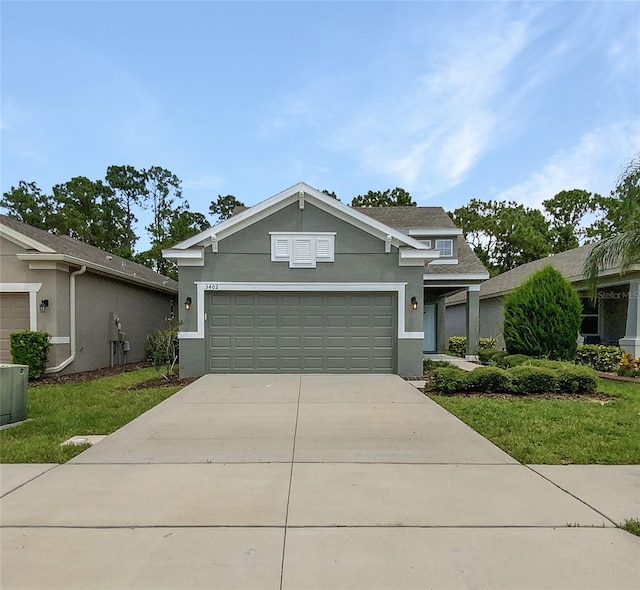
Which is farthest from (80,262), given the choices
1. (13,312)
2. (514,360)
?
(514,360)

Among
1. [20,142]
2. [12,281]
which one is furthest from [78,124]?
[12,281]

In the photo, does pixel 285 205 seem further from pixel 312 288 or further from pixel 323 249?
pixel 312 288

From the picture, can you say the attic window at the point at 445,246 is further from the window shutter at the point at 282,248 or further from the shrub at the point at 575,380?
the shrub at the point at 575,380

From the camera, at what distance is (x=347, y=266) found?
11.9m

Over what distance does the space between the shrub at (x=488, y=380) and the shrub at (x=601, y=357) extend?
18.8 ft

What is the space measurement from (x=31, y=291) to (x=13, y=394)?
5791 mm

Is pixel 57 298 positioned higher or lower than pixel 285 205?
lower

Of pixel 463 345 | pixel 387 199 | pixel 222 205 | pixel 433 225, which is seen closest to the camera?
pixel 433 225

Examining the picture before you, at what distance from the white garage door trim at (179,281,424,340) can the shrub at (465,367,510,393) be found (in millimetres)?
2482

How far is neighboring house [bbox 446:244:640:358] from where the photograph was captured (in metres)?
13.8

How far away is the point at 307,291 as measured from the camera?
11.8m

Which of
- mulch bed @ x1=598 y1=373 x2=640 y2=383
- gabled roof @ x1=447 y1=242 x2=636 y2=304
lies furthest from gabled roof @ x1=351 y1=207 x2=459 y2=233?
mulch bed @ x1=598 y1=373 x2=640 y2=383
